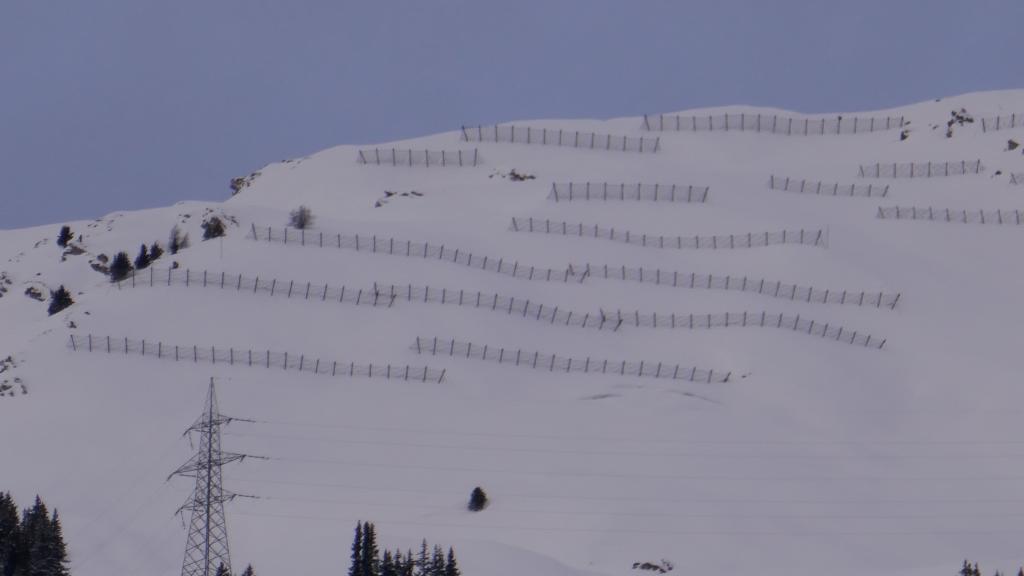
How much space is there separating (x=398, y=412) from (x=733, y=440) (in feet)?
45.8

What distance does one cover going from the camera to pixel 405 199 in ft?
361

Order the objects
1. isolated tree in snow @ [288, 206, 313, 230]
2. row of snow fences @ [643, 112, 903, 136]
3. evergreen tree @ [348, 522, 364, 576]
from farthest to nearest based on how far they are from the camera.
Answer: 1. row of snow fences @ [643, 112, 903, 136]
2. isolated tree in snow @ [288, 206, 313, 230]
3. evergreen tree @ [348, 522, 364, 576]

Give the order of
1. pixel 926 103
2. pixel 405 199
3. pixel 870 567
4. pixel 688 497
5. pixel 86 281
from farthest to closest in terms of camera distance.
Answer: pixel 926 103
pixel 405 199
pixel 86 281
pixel 688 497
pixel 870 567

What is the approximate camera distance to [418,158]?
4737 inches

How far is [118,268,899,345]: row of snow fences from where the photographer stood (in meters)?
87.4

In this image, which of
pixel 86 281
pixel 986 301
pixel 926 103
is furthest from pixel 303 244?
pixel 926 103

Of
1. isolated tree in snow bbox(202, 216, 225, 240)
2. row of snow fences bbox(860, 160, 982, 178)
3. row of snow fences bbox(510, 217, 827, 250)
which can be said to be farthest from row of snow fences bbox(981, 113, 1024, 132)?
isolated tree in snow bbox(202, 216, 225, 240)

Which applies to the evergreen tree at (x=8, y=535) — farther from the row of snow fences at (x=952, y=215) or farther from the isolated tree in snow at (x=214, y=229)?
the row of snow fences at (x=952, y=215)

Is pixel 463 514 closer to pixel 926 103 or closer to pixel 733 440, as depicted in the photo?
pixel 733 440

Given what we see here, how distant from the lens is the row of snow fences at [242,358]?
79438 mm

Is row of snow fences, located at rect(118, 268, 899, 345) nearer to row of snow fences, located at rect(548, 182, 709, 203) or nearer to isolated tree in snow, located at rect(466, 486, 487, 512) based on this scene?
row of snow fences, located at rect(548, 182, 709, 203)

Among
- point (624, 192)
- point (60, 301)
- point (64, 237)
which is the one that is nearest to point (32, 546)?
point (60, 301)

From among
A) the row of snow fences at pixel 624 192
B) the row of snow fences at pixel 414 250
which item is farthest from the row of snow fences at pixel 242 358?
the row of snow fences at pixel 624 192

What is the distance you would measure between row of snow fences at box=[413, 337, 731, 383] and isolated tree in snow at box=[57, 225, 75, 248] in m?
29.0
